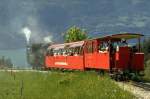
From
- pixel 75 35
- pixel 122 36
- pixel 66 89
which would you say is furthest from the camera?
pixel 75 35

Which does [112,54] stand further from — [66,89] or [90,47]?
[66,89]

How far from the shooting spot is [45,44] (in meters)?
136

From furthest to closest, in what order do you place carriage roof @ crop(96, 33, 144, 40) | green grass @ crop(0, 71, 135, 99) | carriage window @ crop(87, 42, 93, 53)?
carriage window @ crop(87, 42, 93, 53)
carriage roof @ crop(96, 33, 144, 40)
green grass @ crop(0, 71, 135, 99)

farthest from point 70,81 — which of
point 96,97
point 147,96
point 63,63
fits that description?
point 63,63

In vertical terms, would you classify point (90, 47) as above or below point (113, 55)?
above

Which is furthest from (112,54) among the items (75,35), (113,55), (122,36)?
(75,35)

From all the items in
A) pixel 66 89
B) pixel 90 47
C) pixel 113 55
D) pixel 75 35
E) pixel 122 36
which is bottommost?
pixel 66 89

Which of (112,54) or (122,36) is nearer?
(112,54)

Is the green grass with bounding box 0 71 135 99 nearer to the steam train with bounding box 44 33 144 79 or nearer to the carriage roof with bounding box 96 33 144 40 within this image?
the steam train with bounding box 44 33 144 79

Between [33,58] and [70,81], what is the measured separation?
344ft

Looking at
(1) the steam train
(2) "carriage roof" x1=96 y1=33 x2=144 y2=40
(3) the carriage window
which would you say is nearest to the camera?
(1) the steam train

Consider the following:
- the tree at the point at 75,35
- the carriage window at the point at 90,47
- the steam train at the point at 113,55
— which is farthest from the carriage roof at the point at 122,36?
the tree at the point at 75,35

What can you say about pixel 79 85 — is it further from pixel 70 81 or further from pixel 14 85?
pixel 14 85

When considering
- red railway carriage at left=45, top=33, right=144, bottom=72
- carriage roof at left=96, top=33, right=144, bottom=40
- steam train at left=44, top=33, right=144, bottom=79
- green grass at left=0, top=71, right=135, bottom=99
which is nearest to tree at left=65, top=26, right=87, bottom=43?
red railway carriage at left=45, top=33, right=144, bottom=72
